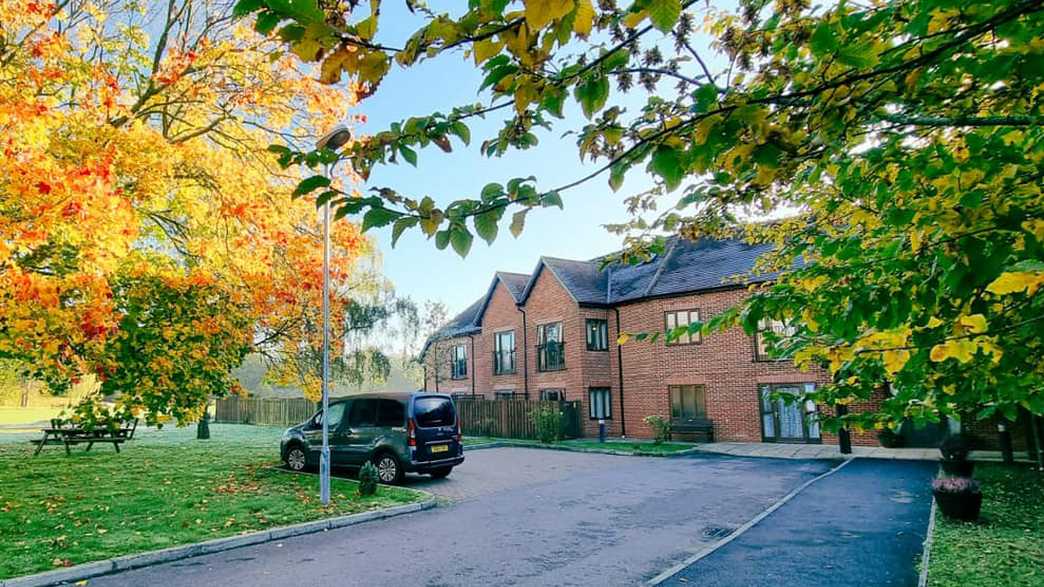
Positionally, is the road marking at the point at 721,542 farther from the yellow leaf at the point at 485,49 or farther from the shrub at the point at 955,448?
the yellow leaf at the point at 485,49

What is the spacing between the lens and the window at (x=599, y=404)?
27719 mm

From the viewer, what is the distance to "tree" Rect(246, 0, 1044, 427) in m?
1.91

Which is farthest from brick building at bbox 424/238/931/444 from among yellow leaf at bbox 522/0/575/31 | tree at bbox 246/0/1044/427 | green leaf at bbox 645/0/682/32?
yellow leaf at bbox 522/0/575/31

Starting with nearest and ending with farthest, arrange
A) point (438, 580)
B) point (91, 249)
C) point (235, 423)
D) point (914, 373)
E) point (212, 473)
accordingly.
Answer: point (914, 373)
point (438, 580)
point (91, 249)
point (212, 473)
point (235, 423)

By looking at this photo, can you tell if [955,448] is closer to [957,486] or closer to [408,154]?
[957,486]

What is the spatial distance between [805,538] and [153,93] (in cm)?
1390

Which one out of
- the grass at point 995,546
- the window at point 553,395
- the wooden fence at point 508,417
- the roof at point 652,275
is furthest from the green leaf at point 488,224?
the window at point 553,395

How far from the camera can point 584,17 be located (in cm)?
173

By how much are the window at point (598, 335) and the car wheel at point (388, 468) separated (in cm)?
1525

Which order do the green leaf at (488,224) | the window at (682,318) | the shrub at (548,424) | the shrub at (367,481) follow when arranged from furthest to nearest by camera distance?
1. the shrub at (548,424)
2. the window at (682,318)
3. the shrub at (367,481)
4. the green leaf at (488,224)

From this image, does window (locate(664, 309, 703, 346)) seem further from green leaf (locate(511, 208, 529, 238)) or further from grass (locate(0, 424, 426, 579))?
green leaf (locate(511, 208, 529, 238))

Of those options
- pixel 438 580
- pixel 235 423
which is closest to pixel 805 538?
pixel 438 580

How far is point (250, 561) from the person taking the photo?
778 cm

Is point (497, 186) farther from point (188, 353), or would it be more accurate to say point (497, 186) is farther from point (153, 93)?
point (153, 93)
